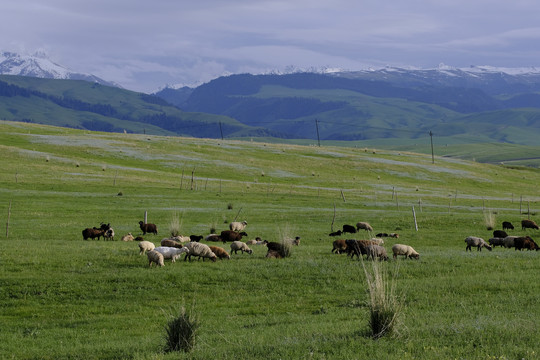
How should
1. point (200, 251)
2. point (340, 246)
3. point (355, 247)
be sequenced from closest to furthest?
point (200, 251) < point (355, 247) < point (340, 246)

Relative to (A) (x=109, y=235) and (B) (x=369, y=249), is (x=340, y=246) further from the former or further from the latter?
(A) (x=109, y=235)

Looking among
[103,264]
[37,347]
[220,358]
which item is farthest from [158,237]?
[220,358]

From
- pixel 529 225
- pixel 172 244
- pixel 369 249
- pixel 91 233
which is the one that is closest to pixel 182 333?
pixel 369 249

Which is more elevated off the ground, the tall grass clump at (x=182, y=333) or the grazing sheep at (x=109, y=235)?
the tall grass clump at (x=182, y=333)

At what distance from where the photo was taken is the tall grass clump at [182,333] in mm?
12742

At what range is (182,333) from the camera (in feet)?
42.0

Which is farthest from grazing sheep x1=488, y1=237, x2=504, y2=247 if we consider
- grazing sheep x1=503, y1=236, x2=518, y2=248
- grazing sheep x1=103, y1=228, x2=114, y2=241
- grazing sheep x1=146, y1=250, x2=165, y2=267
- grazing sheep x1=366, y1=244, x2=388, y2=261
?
grazing sheep x1=103, y1=228, x2=114, y2=241

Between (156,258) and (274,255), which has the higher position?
(156,258)

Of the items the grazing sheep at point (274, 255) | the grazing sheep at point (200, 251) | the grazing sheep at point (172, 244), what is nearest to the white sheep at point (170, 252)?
the grazing sheep at point (200, 251)

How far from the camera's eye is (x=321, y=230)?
41469mm

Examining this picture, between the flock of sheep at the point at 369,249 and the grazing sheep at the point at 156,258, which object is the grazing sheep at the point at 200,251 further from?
the flock of sheep at the point at 369,249

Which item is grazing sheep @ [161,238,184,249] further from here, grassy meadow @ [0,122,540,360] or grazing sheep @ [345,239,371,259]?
grazing sheep @ [345,239,371,259]

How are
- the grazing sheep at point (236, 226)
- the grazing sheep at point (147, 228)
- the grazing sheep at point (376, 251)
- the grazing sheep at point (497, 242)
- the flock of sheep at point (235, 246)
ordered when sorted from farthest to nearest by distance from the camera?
the grazing sheep at point (236, 226)
the grazing sheep at point (147, 228)
the grazing sheep at point (497, 242)
the flock of sheep at point (235, 246)
the grazing sheep at point (376, 251)

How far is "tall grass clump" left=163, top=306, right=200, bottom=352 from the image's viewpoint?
1274cm
